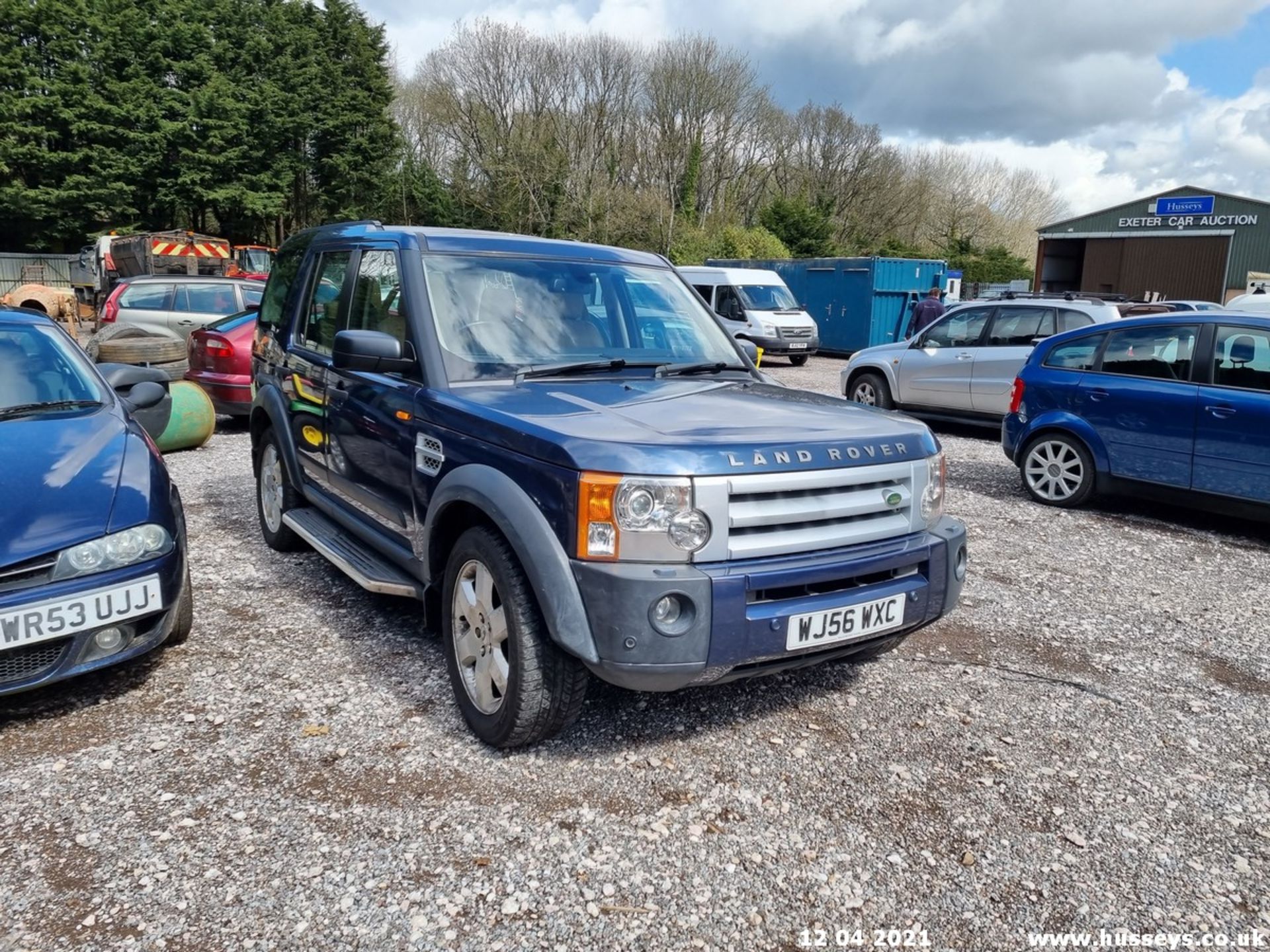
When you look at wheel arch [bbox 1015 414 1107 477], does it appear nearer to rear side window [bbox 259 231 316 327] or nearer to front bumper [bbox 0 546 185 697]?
rear side window [bbox 259 231 316 327]

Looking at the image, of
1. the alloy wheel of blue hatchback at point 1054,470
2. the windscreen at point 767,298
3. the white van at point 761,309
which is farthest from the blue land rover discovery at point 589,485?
the windscreen at point 767,298

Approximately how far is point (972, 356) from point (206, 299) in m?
10.8

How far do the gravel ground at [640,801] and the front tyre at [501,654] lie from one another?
0.17 metres

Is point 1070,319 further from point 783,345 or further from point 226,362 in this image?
point 783,345

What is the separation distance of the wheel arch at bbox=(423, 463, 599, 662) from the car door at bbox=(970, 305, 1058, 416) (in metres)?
8.93

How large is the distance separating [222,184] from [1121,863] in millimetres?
43354

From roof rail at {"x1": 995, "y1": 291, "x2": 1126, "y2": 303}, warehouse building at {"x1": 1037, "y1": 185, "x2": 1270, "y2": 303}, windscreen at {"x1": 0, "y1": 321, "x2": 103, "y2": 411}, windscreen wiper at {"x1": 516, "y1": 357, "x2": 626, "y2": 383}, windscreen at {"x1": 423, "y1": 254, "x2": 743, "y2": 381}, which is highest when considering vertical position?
warehouse building at {"x1": 1037, "y1": 185, "x2": 1270, "y2": 303}

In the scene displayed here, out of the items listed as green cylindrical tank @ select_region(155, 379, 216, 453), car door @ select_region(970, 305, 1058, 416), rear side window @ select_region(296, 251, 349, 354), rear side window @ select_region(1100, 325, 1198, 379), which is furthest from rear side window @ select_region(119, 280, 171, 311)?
rear side window @ select_region(1100, 325, 1198, 379)

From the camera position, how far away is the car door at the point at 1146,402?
6922mm

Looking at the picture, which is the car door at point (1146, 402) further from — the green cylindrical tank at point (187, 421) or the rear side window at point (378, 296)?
the green cylindrical tank at point (187, 421)

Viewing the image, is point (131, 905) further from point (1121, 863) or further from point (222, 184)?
point (222, 184)

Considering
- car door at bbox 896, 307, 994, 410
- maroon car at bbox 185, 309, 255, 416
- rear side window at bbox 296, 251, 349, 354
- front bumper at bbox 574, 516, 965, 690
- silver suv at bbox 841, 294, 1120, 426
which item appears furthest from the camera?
car door at bbox 896, 307, 994, 410

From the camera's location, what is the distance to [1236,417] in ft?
21.5

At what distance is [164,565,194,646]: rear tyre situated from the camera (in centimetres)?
414
